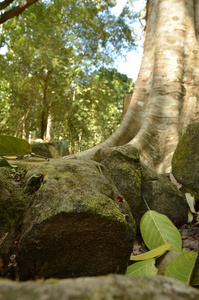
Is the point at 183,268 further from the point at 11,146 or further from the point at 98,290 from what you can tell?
the point at 11,146

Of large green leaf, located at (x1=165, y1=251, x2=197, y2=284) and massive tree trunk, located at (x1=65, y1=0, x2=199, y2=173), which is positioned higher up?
massive tree trunk, located at (x1=65, y1=0, x2=199, y2=173)

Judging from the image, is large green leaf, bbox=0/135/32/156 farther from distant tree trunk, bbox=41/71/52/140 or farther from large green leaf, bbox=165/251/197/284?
distant tree trunk, bbox=41/71/52/140

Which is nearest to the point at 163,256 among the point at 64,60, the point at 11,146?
the point at 11,146

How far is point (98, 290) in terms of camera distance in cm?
38

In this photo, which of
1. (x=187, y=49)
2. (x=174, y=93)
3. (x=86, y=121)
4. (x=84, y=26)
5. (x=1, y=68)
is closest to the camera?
(x=174, y=93)

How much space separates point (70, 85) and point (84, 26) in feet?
11.3

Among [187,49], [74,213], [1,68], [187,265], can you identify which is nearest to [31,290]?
[74,213]

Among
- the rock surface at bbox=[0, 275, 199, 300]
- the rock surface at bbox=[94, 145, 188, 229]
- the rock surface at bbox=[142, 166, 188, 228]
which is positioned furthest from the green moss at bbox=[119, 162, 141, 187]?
the rock surface at bbox=[0, 275, 199, 300]

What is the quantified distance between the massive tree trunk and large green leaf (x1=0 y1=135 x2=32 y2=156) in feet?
7.43

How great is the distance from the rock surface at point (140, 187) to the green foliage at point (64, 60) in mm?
11587

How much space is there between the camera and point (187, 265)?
3.72ft

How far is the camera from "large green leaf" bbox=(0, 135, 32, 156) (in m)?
1.27

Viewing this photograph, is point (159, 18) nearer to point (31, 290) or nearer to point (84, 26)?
point (31, 290)

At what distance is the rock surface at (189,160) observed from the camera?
1.89 m
